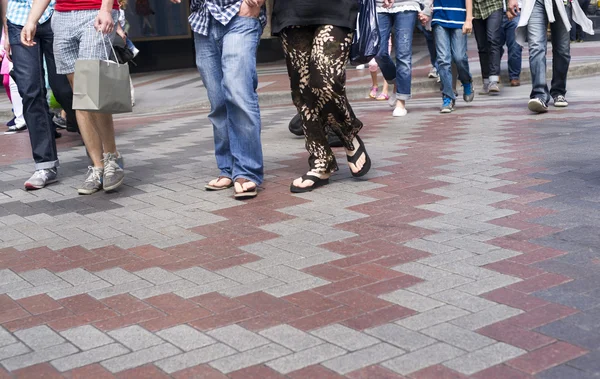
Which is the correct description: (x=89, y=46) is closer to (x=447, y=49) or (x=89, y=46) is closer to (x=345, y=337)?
(x=345, y=337)

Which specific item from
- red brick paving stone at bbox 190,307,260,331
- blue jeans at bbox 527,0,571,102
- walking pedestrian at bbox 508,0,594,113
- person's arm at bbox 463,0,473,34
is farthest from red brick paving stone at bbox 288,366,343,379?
person's arm at bbox 463,0,473,34

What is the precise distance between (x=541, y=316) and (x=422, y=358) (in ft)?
1.93

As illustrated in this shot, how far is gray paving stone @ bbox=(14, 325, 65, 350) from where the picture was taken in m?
3.36

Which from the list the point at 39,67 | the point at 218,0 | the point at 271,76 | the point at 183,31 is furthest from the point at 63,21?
the point at 183,31

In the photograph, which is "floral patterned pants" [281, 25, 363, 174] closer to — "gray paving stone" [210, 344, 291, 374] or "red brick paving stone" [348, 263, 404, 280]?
"red brick paving stone" [348, 263, 404, 280]

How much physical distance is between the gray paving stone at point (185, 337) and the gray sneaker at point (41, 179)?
3.31 m

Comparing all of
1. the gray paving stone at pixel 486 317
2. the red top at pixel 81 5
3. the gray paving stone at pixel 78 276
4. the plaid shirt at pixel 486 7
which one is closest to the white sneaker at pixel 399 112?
the plaid shirt at pixel 486 7

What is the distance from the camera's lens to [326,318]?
11.3 feet

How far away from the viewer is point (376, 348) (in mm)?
3129

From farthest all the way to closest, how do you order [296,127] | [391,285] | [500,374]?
[296,127] < [391,285] < [500,374]

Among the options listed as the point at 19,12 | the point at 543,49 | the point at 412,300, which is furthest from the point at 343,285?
the point at 543,49

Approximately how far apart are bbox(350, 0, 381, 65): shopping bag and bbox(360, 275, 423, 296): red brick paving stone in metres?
2.18

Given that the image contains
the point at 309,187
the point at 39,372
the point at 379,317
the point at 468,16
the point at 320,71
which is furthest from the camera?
the point at 468,16

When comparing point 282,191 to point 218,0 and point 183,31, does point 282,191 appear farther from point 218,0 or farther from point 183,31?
point 183,31
